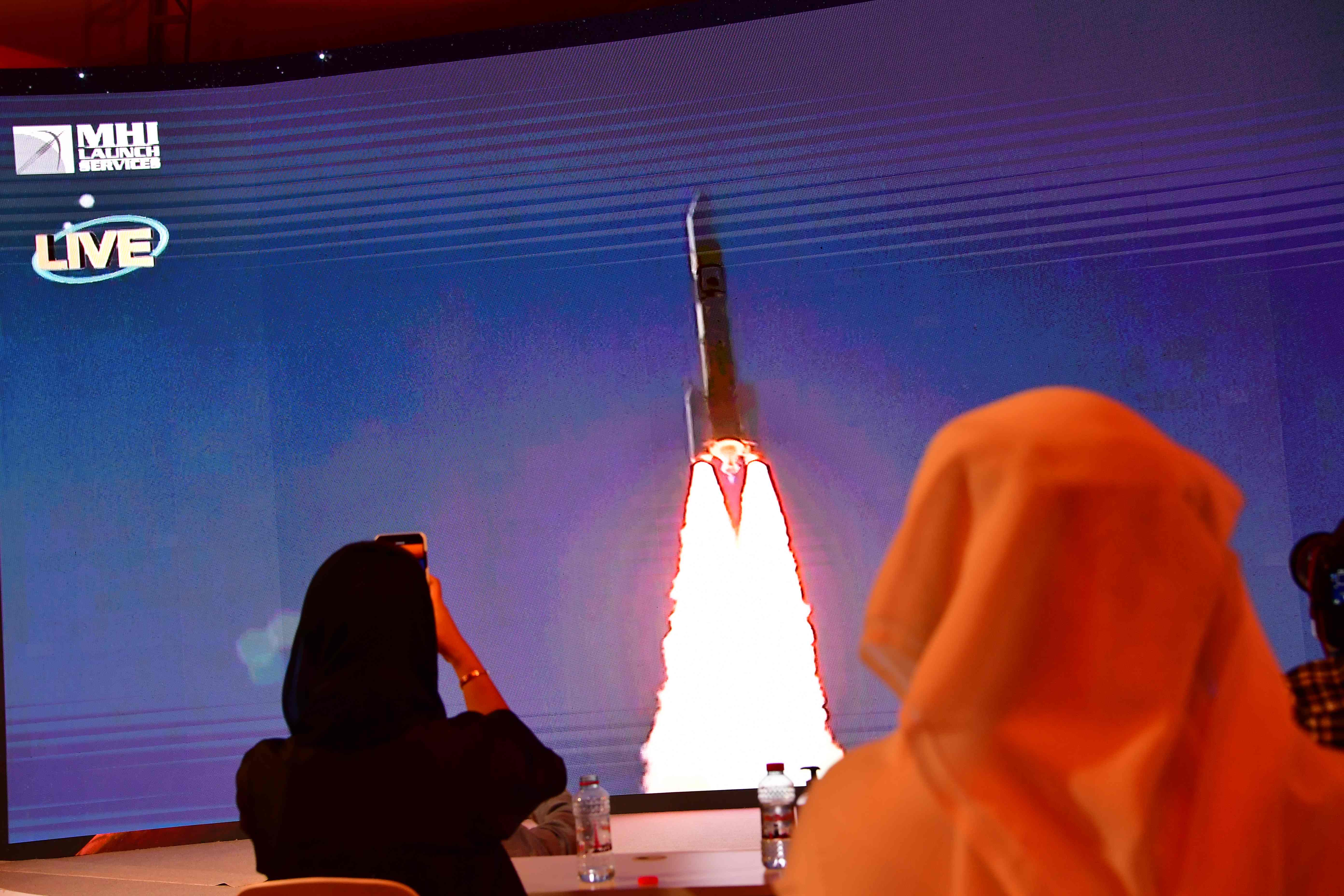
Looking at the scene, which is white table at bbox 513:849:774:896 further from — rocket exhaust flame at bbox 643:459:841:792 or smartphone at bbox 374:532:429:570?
rocket exhaust flame at bbox 643:459:841:792

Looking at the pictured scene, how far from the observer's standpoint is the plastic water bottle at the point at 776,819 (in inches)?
114

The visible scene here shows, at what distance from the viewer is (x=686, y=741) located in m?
5.72

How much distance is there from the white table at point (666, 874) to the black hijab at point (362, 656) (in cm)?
61

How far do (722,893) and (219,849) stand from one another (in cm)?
414

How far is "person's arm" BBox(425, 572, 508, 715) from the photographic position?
2.69 m

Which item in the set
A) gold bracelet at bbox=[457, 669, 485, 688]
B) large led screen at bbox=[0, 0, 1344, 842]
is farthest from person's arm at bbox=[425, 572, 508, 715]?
large led screen at bbox=[0, 0, 1344, 842]

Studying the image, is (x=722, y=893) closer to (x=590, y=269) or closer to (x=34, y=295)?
(x=590, y=269)

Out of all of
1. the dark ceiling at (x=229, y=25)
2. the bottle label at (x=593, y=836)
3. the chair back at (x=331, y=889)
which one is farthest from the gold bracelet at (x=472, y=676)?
the dark ceiling at (x=229, y=25)

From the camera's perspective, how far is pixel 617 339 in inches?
229

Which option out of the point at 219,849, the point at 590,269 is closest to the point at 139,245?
the point at 590,269

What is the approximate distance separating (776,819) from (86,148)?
5.08 m

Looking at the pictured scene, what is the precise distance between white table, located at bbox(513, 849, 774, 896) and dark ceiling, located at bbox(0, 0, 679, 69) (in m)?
4.90

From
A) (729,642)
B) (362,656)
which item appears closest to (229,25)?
(729,642)

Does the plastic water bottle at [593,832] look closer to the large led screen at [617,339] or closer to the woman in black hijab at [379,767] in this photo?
the woman in black hijab at [379,767]
